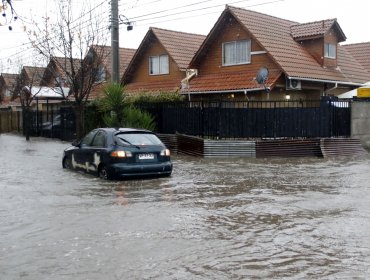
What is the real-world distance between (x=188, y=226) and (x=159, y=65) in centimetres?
2349

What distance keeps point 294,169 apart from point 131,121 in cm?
762

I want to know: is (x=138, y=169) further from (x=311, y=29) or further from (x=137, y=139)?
(x=311, y=29)

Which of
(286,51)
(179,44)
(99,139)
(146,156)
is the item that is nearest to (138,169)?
(146,156)

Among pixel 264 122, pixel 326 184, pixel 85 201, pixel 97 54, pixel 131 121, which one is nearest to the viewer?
pixel 85 201

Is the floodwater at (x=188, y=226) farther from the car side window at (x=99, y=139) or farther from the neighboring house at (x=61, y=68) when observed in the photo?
the neighboring house at (x=61, y=68)

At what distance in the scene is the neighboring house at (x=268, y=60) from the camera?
925 inches

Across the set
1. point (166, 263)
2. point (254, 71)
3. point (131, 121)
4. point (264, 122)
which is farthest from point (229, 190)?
point (254, 71)

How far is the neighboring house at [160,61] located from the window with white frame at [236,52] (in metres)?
2.74

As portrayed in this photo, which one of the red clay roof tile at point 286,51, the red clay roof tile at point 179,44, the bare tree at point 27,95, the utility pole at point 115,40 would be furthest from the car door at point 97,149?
the bare tree at point 27,95

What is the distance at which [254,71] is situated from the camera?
973 inches

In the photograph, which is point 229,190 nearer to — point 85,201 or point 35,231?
point 85,201

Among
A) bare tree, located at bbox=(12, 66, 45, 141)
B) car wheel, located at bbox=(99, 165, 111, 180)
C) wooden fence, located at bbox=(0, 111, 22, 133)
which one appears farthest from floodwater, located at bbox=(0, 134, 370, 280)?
wooden fence, located at bbox=(0, 111, 22, 133)

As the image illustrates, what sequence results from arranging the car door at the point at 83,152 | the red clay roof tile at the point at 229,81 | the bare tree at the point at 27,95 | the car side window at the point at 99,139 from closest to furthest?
the car side window at the point at 99,139 < the car door at the point at 83,152 < the red clay roof tile at the point at 229,81 < the bare tree at the point at 27,95

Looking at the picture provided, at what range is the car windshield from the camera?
1254 cm
